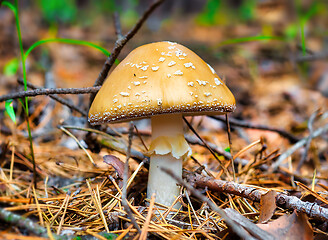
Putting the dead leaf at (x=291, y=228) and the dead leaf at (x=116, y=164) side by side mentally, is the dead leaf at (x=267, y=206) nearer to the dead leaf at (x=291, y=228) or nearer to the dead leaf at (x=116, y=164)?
the dead leaf at (x=291, y=228)

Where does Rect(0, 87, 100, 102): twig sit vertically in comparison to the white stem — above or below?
above

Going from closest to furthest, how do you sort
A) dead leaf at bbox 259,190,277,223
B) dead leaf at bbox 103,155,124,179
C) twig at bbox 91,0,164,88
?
dead leaf at bbox 259,190,277,223 < twig at bbox 91,0,164,88 < dead leaf at bbox 103,155,124,179

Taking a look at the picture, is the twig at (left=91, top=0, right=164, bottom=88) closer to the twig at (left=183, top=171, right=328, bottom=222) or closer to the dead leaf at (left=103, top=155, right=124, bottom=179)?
the dead leaf at (left=103, top=155, right=124, bottom=179)

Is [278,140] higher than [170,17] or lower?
lower

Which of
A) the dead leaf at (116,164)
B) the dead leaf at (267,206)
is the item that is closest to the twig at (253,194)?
the dead leaf at (267,206)

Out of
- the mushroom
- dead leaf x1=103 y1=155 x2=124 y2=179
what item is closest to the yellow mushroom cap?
the mushroom

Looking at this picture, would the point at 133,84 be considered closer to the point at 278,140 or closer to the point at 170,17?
the point at 278,140

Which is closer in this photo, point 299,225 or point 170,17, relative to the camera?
point 299,225

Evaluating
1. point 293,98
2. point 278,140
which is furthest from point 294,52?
point 278,140
